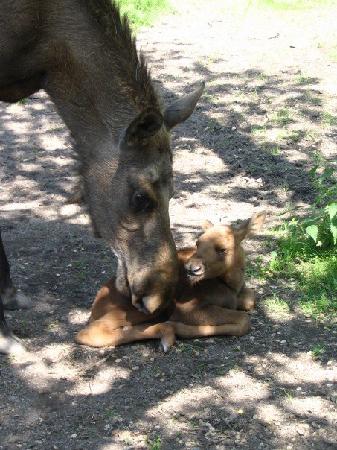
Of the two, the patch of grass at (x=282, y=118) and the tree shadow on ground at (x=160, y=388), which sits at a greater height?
the tree shadow on ground at (x=160, y=388)

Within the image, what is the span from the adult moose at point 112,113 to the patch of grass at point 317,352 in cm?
93

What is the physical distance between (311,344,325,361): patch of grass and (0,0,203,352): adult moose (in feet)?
3.04

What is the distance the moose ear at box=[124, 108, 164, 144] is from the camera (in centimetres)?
489

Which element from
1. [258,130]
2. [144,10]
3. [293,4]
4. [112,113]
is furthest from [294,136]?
[293,4]

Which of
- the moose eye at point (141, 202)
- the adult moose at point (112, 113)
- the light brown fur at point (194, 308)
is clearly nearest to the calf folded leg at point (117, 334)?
the light brown fur at point (194, 308)

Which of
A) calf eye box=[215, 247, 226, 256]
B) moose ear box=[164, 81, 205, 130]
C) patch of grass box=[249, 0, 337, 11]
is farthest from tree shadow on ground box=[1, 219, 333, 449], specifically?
patch of grass box=[249, 0, 337, 11]

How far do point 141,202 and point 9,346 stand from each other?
3.97ft

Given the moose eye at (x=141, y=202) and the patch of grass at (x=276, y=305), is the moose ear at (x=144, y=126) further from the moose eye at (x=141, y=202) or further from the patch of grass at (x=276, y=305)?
the patch of grass at (x=276, y=305)

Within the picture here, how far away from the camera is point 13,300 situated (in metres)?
6.01

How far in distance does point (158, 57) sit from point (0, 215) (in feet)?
16.7

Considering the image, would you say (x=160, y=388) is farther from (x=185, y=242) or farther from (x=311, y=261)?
(x=185, y=242)

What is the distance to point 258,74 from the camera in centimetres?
1104

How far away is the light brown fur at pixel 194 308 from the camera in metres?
5.48

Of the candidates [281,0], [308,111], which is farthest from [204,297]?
[281,0]
